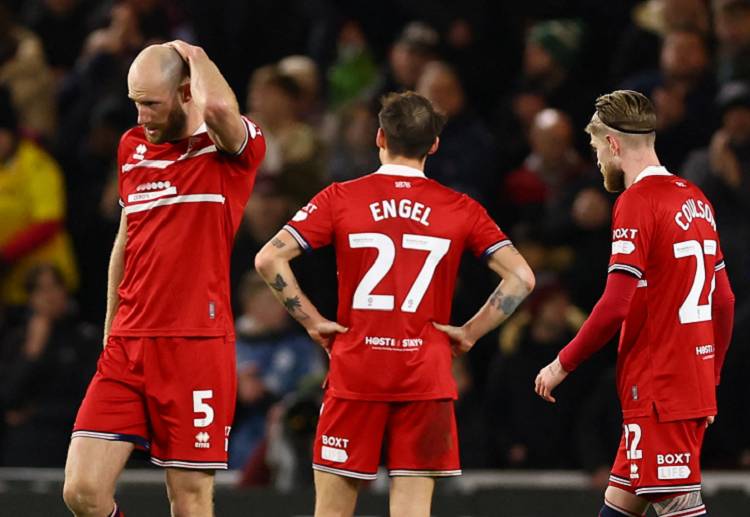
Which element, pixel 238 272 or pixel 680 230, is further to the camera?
→ pixel 238 272

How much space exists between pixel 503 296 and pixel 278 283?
3.25ft

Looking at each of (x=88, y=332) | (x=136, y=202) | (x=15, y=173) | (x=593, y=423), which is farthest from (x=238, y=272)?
(x=136, y=202)

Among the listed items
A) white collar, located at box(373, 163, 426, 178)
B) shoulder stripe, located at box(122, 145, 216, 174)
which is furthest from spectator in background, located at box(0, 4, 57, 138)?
white collar, located at box(373, 163, 426, 178)

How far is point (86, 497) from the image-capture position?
6.56 metres

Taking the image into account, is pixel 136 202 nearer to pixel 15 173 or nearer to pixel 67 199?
pixel 15 173

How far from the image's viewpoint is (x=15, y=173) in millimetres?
12445

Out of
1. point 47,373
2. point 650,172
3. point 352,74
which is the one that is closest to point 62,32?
point 352,74

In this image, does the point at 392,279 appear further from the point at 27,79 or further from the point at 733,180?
the point at 27,79

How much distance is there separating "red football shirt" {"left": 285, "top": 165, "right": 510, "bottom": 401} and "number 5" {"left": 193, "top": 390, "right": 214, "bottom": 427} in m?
→ 0.58

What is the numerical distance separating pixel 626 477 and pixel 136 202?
2.39m

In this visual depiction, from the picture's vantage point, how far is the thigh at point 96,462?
21.6ft

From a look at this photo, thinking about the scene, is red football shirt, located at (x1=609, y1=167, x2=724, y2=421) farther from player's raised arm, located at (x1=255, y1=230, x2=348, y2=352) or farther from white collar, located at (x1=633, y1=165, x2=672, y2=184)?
player's raised arm, located at (x1=255, y1=230, x2=348, y2=352)

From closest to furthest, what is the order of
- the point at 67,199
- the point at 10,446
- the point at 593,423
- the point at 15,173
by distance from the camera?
1. the point at 593,423
2. the point at 10,446
3. the point at 15,173
4. the point at 67,199

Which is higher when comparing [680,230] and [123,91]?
[123,91]
